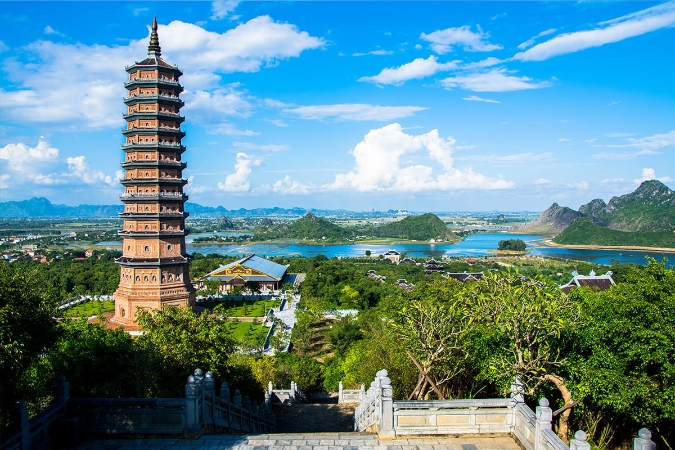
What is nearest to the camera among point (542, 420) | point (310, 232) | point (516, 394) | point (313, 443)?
point (542, 420)

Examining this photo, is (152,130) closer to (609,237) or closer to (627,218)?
(609,237)

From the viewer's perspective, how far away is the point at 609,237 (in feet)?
390

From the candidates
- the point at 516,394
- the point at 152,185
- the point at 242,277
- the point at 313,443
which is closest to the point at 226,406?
the point at 313,443

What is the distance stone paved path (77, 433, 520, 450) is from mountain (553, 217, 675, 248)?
129 metres

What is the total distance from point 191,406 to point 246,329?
79.1ft

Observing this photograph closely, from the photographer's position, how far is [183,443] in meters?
8.45

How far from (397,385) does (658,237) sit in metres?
131

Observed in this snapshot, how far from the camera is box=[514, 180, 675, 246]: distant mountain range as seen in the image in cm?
12044

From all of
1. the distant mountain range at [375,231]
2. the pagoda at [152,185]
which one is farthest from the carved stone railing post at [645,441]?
the distant mountain range at [375,231]

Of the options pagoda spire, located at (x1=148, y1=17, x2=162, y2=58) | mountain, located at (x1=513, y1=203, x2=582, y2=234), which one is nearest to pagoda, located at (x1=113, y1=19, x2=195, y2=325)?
pagoda spire, located at (x1=148, y1=17, x2=162, y2=58)

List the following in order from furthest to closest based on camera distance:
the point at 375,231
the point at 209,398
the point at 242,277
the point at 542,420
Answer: the point at 375,231, the point at 242,277, the point at 209,398, the point at 542,420

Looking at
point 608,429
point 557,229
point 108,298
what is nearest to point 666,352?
point 608,429

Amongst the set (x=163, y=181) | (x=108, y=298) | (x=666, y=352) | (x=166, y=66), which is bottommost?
(x=108, y=298)

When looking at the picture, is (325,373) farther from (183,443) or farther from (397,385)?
(183,443)
